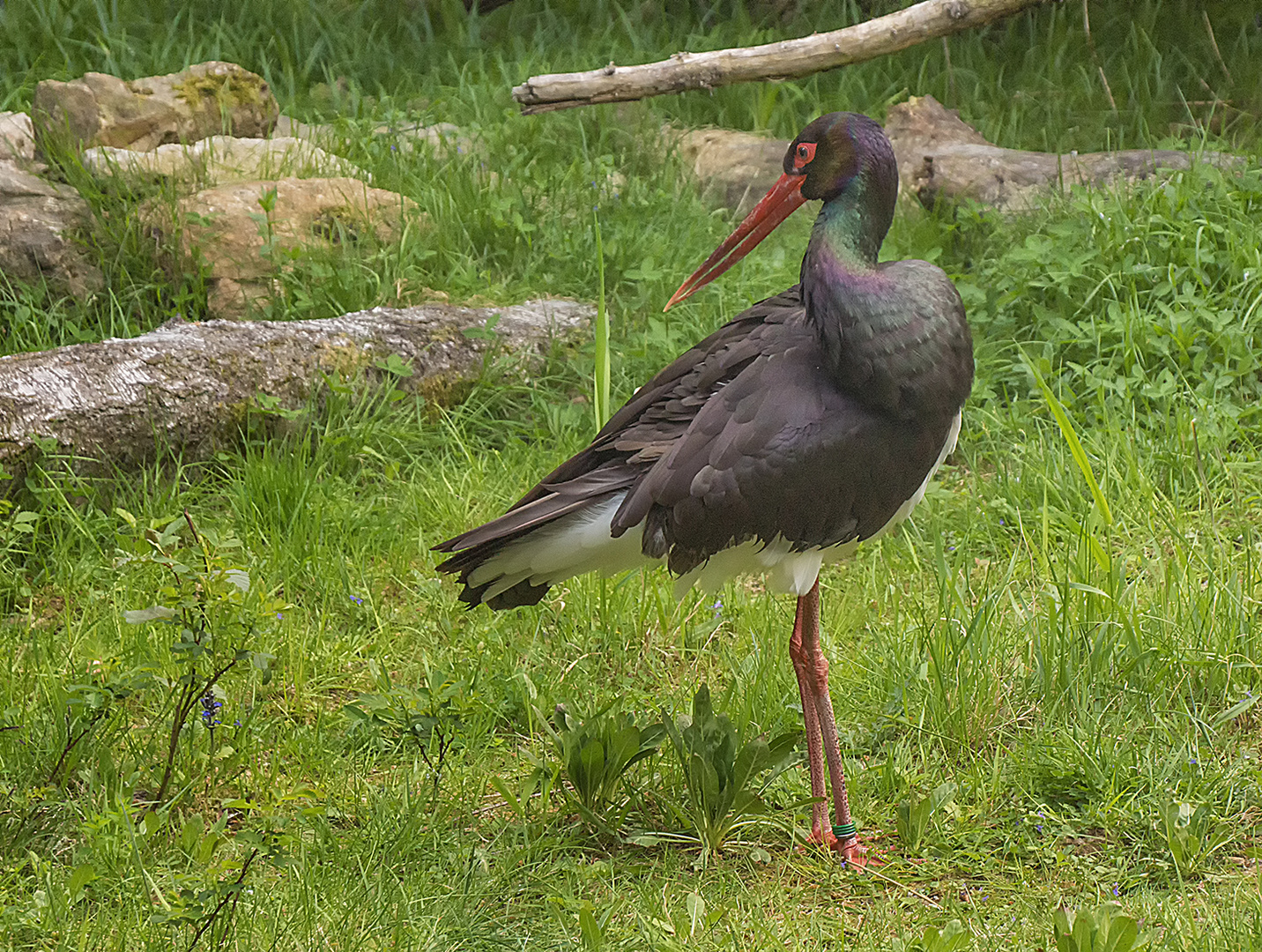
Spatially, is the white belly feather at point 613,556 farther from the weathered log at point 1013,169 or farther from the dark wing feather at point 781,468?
the weathered log at point 1013,169

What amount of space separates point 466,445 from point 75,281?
1.59 m

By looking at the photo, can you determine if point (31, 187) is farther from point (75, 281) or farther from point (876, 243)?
point (876, 243)

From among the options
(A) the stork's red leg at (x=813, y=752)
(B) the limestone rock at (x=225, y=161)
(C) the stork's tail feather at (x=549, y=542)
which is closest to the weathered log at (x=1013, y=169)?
(B) the limestone rock at (x=225, y=161)

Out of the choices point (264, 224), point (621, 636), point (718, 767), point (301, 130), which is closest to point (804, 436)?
point (718, 767)


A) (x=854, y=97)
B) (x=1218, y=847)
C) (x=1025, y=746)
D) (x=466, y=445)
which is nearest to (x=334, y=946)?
(x=1025, y=746)

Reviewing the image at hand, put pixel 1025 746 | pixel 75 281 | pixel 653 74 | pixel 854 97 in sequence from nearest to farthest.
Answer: pixel 1025 746 → pixel 653 74 → pixel 75 281 → pixel 854 97

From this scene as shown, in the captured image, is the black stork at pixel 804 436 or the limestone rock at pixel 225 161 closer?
the black stork at pixel 804 436

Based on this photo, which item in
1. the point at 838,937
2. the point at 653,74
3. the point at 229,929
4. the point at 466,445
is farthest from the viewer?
the point at 466,445

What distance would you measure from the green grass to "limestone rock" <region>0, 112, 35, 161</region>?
29cm

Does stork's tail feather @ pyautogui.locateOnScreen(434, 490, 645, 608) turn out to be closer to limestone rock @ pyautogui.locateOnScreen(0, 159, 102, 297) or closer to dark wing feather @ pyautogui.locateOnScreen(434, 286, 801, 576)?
dark wing feather @ pyautogui.locateOnScreen(434, 286, 801, 576)

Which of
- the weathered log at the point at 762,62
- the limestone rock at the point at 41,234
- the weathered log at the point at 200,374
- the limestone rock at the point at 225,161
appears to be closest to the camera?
the weathered log at the point at 200,374

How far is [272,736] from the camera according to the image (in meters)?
3.02

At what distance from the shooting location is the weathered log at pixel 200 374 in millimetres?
3639

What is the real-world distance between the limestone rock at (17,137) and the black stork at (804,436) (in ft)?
11.5
